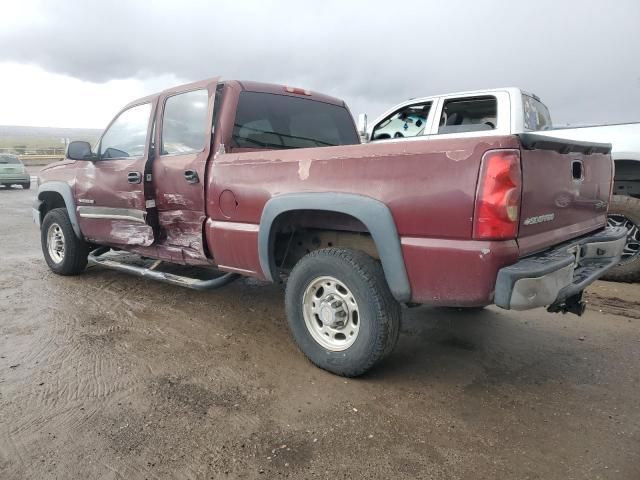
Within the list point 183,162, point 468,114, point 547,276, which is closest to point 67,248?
point 183,162

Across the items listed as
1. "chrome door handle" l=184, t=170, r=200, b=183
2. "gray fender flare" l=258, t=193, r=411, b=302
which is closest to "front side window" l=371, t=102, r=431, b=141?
"chrome door handle" l=184, t=170, r=200, b=183

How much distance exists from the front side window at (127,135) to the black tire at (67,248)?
101 cm

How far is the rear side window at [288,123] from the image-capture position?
3.80 meters

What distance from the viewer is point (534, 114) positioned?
625cm

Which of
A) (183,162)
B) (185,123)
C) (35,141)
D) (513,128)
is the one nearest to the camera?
(183,162)

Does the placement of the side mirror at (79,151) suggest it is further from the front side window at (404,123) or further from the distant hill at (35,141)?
the distant hill at (35,141)

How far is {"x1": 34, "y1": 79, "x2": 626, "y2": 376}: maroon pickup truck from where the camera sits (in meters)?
2.36

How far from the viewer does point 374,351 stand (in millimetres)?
2797

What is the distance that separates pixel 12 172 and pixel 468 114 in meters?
17.4

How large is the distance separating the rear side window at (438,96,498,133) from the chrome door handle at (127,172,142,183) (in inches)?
154

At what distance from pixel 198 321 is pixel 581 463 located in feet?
9.69

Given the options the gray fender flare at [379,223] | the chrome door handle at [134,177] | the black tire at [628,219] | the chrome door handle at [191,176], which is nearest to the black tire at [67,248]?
the chrome door handle at [134,177]

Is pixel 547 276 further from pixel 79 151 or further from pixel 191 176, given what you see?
pixel 79 151

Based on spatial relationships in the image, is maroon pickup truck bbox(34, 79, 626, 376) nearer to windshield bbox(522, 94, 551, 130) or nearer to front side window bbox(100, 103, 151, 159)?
front side window bbox(100, 103, 151, 159)
